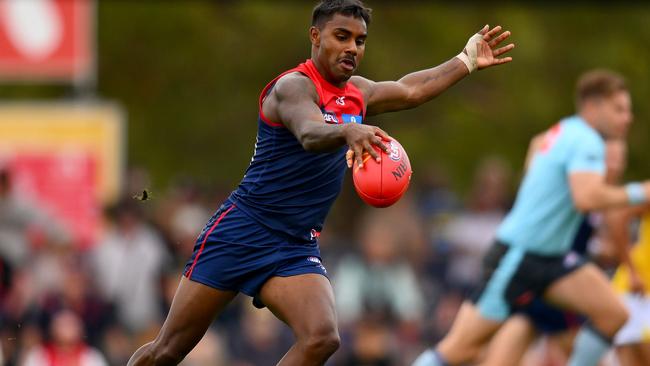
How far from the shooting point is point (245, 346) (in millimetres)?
15656

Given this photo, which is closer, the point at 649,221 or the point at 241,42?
the point at 649,221

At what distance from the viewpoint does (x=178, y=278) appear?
15656mm

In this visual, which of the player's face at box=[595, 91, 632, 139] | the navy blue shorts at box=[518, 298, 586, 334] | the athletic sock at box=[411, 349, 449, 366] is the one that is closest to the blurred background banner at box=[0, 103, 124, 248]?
the navy blue shorts at box=[518, 298, 586, 334]

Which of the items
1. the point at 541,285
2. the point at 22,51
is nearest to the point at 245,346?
the point at 541,285

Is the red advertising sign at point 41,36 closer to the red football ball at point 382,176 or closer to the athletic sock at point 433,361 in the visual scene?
the athletic sock at point 433,361

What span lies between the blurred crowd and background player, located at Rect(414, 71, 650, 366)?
10.9 ft

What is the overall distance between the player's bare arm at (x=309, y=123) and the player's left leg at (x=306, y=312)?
95 centimetres

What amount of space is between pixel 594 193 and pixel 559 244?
506 mm

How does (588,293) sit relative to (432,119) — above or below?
above

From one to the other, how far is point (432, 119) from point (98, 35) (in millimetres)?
5176

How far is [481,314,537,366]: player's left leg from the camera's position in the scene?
12148mm

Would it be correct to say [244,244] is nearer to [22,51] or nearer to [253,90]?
[22,51]

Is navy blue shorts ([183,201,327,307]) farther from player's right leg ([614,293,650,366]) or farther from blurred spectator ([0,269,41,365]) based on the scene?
blurred spectator ([0,269,41,365])

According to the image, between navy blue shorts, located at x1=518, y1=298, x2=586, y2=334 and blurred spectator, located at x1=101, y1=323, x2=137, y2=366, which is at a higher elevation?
navy blue shorts, located at x1=518, y1=298, x2=586, y2=334
